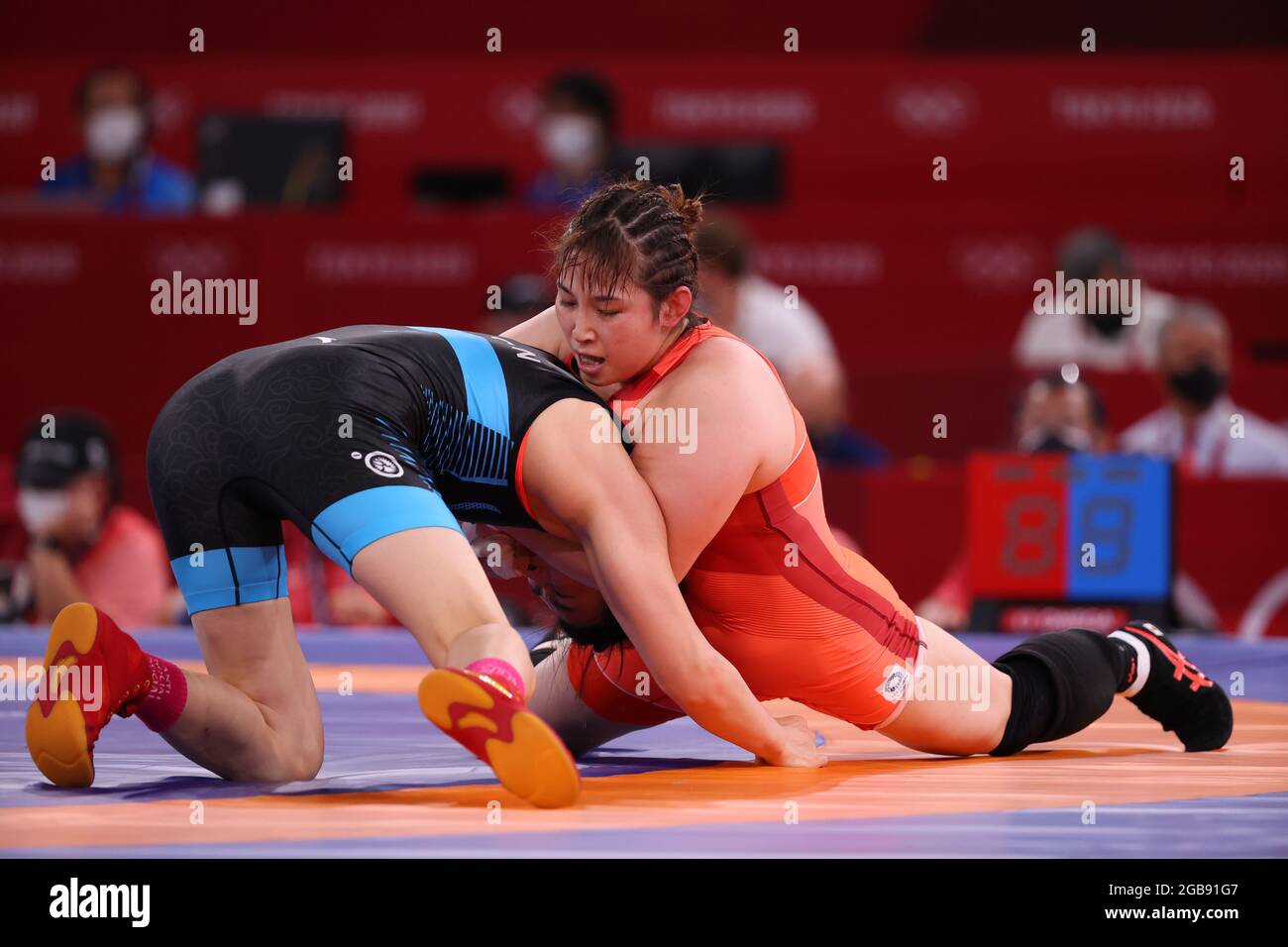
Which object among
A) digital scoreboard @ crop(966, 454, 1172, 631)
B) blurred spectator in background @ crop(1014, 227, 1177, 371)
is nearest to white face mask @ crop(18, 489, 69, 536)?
digital scoreboard @ crop(966, 454, 1172, 631)

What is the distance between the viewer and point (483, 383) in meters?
2.50

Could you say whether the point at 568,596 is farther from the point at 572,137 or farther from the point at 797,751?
the point at 572,137

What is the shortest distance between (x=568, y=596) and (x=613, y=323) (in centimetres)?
45

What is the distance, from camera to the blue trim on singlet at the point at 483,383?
247cm

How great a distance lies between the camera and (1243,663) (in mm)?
4371

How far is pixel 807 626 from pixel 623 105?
5221 mm

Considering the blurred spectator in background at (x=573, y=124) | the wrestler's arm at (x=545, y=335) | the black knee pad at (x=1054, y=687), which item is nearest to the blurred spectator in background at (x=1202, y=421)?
the blurred spectator in background at (x=573, y=124)

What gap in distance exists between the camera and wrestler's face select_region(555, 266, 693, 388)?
2.57 meters

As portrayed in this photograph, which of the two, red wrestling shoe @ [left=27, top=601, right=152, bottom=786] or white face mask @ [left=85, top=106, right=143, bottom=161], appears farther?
white face mask @ [left=85, top=106, right=143, bottom=161]

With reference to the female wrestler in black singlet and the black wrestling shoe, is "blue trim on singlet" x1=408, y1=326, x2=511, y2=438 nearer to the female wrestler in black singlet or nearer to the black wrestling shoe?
the female wrestler in black singlet

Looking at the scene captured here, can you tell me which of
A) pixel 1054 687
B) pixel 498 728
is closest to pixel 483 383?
pixel 498 728

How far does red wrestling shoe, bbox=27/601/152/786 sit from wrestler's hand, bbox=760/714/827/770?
3.20ft
